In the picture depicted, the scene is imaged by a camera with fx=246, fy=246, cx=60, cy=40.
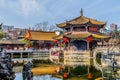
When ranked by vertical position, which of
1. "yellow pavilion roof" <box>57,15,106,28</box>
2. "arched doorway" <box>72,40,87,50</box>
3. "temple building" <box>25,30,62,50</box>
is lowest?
"arched doorway" <box>72,40,87,50</box>

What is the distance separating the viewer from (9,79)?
693 inches

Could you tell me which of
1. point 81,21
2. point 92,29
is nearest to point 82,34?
point 92,29

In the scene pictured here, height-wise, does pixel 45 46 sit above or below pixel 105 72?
above

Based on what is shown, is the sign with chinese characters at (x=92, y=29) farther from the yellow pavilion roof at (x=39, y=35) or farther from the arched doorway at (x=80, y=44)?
the yellow pavilion roof at (x=39, y=35)

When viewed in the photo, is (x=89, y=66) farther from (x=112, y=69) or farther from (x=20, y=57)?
(x=20, y=57)

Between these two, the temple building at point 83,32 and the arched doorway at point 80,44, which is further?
the arched doorway at point 80,44

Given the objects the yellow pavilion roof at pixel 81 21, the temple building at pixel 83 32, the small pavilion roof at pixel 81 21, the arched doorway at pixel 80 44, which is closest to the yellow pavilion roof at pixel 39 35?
the small pavilion roof at pixel 81 21

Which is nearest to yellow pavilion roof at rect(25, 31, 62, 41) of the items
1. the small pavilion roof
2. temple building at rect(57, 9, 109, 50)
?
the small pavilion roof

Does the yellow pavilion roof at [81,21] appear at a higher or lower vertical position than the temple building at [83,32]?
higher

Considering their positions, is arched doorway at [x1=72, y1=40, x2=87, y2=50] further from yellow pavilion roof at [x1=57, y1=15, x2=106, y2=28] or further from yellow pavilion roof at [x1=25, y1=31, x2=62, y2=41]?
yellow pavilion roof at [x1=25, y1=31, x2=62, y2=41]

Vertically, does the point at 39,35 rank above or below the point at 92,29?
above

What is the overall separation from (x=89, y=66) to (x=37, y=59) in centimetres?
1672

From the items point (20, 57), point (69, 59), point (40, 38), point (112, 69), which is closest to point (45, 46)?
point (40, 38)

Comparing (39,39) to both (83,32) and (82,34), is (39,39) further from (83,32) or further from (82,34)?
(82,34)
